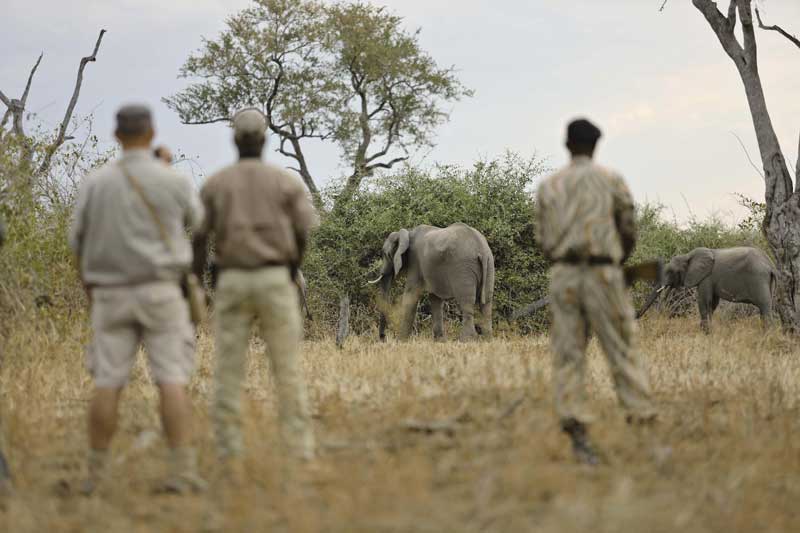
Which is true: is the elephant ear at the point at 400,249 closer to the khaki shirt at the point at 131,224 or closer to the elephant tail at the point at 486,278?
the elephant tail at the point at 486,278

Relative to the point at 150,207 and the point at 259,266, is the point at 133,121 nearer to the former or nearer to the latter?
the point at 150,207

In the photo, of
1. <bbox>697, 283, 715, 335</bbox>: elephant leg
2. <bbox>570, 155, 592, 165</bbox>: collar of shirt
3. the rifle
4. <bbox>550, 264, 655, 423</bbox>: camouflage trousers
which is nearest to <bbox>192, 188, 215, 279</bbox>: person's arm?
<bbox>550, 264, 655, 423</bbox>: camouflage trousers

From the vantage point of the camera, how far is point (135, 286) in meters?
5.64

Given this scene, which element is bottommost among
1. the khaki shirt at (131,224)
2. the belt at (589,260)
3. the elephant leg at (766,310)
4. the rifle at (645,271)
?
the elephant leg at (766,310)

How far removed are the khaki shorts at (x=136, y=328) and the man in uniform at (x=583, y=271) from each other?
227cm

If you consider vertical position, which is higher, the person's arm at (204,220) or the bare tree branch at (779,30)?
the bare tree branch at (779,30)

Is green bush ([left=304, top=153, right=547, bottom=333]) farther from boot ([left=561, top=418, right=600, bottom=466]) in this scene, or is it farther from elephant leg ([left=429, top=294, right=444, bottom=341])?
boot ([left=561, top=418, right=600, bottom=466])

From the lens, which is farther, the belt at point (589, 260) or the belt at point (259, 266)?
the belt at point (589, 260)

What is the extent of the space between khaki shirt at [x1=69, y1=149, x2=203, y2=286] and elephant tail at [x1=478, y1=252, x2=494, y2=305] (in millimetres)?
12064

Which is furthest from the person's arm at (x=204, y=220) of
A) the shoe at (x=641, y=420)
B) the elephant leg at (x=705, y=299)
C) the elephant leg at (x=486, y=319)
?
the elephant leg at (x=705, y=299)

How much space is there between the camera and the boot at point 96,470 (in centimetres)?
572

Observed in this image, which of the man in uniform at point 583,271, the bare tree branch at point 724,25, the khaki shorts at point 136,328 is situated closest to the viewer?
the khaki shorts at point 136,328

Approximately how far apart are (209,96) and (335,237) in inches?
619

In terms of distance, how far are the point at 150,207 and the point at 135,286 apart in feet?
1.43
